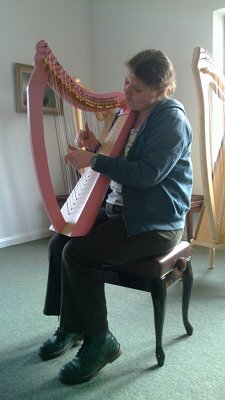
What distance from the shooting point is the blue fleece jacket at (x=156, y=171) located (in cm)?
117

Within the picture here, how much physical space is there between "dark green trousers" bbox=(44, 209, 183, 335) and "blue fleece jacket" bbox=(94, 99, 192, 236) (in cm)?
4

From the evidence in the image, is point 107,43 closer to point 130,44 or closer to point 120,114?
point 130,44

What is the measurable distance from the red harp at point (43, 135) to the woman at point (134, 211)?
0.07 meters

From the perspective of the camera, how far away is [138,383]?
4.01ft

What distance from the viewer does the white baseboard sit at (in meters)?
3.05

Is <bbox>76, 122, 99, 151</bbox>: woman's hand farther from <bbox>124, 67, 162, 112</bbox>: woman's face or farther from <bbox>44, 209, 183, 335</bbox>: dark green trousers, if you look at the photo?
<bbox>44, 209, 183, 335</bbox>: dark green trousers

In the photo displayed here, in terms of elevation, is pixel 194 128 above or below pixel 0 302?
above

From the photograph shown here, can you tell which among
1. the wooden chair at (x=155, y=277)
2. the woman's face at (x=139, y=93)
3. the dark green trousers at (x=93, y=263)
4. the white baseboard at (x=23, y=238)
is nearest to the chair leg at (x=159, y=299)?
the wooden chair at (x=155, y=277)

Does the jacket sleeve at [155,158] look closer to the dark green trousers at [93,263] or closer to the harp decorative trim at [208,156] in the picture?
the dark green trousers at [93,263]

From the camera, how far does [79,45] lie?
11.3 feet

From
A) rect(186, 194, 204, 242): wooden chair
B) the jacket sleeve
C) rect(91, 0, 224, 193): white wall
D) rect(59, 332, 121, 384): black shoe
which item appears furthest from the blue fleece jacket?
rect(91, 0, 224, 193): white wall

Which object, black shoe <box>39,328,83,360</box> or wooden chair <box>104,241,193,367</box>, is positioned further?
black shoe <box>39,328,83,360</box>

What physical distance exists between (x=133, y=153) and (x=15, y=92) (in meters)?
2.05

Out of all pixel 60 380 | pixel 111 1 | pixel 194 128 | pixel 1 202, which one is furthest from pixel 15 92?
pixel 60 380
